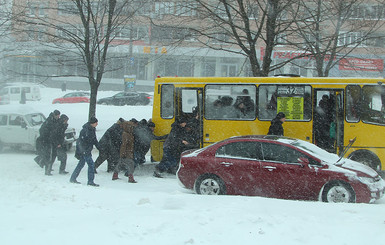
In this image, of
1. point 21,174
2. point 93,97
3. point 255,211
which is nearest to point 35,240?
point 255,211

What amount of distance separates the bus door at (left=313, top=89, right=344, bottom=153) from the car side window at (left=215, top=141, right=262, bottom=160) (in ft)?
10.9

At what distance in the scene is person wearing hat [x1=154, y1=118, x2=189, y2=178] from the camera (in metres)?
11.3

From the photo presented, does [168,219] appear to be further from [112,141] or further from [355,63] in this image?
[355,63]

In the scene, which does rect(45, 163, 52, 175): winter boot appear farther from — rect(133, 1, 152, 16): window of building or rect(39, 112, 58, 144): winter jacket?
rect(133, 1, 152, 16): window of building

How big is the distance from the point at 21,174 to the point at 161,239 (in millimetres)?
7006

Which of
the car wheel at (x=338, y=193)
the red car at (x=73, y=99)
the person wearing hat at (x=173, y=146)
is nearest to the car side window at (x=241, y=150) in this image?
the car wheel at (x=338, y=193)

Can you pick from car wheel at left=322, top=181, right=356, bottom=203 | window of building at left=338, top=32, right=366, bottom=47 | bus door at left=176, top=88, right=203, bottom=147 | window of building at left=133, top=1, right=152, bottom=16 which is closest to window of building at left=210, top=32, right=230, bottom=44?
window of building at left=133, top=1, right=152, bottom=16

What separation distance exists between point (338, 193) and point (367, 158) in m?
3.35

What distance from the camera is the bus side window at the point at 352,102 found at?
1098cm

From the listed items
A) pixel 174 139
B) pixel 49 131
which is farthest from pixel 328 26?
pixel 49 131

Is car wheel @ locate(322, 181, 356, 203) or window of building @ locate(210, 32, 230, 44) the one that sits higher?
window of building @ locate(210, 32, 230, 44)

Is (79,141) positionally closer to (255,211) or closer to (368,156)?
(255,211)

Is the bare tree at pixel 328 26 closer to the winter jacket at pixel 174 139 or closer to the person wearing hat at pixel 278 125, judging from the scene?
the person wearing hat at pixel 278 125

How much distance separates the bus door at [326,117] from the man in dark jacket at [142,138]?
4250 millimetres
